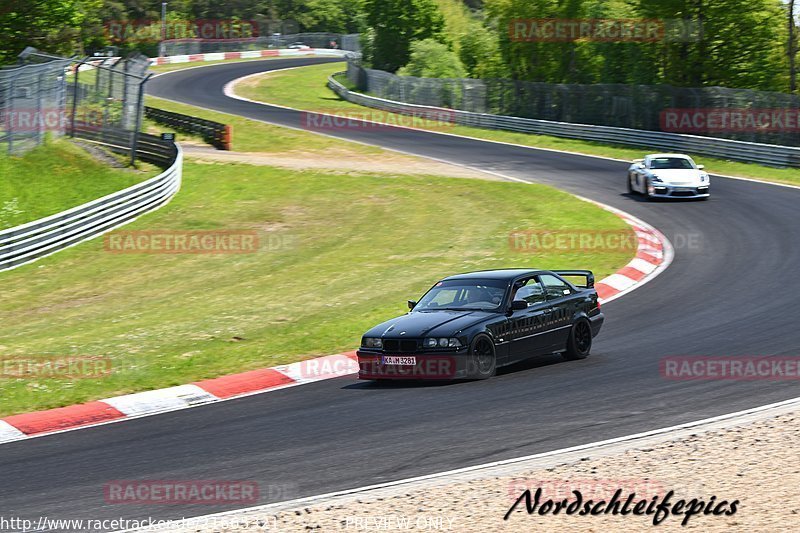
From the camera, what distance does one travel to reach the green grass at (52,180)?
25625mm

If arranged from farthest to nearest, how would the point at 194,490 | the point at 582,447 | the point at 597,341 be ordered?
1. the point at 597,341
2. the point at 582,447
3. the point at 194,490

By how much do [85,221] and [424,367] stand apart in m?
16.0

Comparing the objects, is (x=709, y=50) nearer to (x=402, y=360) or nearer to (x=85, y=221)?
(x=85, y=221)

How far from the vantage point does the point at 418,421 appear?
9.75 meters

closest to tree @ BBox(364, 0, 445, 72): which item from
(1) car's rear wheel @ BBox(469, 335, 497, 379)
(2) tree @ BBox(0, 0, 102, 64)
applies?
(2) tree @ BBox(0, 0, 102, 64)

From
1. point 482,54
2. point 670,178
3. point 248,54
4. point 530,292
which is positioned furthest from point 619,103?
point 248,54

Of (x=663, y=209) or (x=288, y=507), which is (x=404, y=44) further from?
(x=288, y=507)

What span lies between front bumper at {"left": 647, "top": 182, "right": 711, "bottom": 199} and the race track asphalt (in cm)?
1089

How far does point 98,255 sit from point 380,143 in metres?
20.2

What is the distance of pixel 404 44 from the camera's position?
69.6 m

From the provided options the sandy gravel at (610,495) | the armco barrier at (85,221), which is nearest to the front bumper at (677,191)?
the armco barrier at (85,221)

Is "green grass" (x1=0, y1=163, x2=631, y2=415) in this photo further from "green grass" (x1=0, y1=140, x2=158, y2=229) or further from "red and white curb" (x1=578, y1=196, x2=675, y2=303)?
"green grass" (x1=0, y1=140, x2=158, y2=229)

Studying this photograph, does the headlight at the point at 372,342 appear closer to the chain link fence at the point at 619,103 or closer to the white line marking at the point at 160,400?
the white line marking at the point at 160,400

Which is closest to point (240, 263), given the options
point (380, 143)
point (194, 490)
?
point (194, 490)
